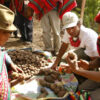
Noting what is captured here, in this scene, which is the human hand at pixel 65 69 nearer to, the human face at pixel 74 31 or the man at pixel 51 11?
the human face at pixel 74 31

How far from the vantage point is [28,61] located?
3.19 meters

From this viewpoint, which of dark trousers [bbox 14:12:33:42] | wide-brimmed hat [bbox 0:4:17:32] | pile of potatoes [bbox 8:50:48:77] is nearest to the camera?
wide-brimmed hat [bbox 0:4:17:32]

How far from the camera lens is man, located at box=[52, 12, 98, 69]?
2588mm

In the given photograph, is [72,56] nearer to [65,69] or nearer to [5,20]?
[65,69]

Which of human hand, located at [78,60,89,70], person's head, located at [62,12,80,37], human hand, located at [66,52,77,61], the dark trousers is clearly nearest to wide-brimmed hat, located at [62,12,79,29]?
person's head, located at [62,12,80,37]

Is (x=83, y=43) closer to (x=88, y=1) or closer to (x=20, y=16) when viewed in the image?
(x=20, y=16)

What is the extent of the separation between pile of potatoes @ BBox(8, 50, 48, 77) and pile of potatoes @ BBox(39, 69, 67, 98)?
233 millimetres

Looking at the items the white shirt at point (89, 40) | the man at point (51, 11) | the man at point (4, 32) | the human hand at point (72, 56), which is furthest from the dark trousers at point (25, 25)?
the man at point (4, 32)

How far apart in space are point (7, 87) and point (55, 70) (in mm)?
1345

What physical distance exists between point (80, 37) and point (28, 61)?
1109 mm

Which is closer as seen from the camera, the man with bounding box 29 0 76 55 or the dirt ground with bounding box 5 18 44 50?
the man with bounding box 29 0 76 55

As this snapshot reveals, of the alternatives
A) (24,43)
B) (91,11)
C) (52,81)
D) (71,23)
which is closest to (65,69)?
(52,81)

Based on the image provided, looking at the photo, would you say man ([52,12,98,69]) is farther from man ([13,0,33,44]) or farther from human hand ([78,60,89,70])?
man ([13,0,33,44])

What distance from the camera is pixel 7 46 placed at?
4551 mm
